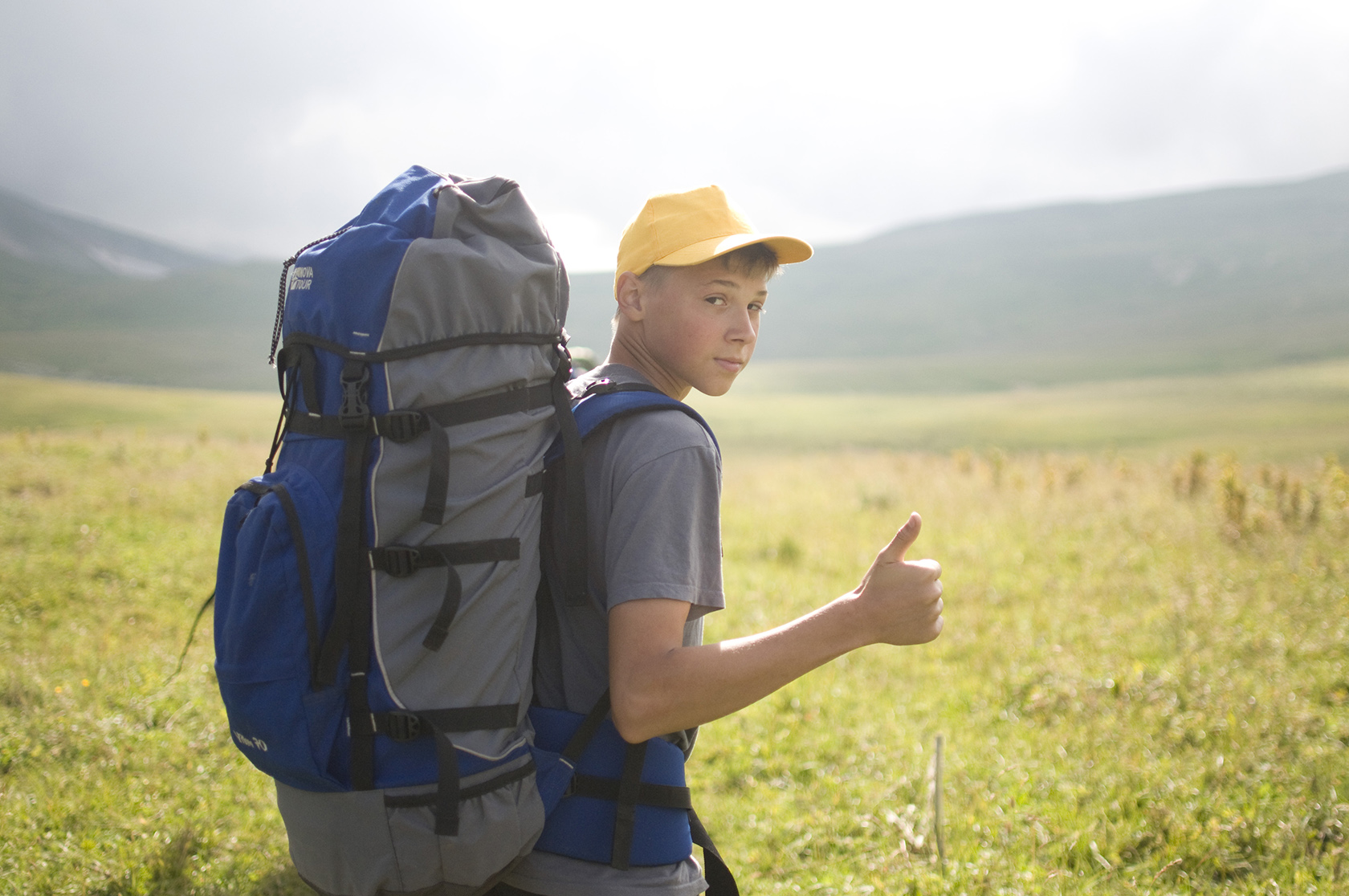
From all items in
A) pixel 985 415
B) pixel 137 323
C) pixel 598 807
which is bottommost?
pixel 598 807

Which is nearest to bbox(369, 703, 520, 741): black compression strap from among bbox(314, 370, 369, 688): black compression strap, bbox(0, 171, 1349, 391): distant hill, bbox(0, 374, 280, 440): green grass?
bbox(314, 370, 369, 688): black compression strap

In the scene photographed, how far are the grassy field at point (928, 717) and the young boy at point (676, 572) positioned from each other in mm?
2346

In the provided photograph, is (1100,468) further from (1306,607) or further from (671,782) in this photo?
(671,782)

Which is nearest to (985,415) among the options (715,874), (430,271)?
(715,874)

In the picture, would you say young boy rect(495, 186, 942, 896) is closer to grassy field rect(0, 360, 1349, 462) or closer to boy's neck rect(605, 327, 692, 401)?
boy's neck rect(605, 327, 692, 401)

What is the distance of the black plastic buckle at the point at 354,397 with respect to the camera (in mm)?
1539

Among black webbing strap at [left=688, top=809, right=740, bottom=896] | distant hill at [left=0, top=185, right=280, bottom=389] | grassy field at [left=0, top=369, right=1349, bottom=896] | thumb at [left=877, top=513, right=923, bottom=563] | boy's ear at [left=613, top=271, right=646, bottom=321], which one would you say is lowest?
grassy field at [left=0, top=369, right=1349, bottom=896]

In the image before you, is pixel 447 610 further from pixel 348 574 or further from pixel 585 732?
pixel 585 732

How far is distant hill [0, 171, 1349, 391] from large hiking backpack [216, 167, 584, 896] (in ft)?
299

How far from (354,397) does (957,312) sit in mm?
169696

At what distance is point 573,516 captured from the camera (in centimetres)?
164

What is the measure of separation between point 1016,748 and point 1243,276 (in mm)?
176421

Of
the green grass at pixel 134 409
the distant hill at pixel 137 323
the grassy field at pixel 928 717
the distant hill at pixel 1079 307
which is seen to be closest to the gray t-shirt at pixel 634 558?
the grassy field at pixel 928 717

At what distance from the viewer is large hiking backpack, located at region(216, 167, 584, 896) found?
151cm
